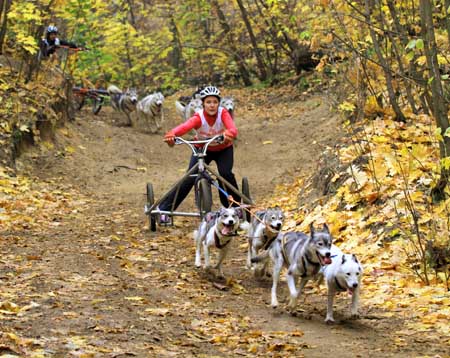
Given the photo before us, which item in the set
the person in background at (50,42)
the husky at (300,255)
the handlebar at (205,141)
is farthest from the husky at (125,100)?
the husky at (300,255)

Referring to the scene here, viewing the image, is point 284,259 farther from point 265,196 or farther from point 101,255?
point 265,196

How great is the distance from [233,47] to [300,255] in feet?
75.0

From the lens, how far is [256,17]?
83.8ft

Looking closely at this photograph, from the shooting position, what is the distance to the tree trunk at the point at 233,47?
2720cm

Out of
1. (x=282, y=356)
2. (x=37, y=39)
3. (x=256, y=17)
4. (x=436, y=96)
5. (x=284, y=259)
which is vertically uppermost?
(x=256, y=17)

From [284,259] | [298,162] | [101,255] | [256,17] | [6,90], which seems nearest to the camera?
[284,259]

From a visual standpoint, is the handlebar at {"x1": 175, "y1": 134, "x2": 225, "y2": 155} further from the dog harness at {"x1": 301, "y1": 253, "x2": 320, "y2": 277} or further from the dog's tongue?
the dog harness at {"x1": 301, "y1": 253, "x2": 320, "y2": 277}

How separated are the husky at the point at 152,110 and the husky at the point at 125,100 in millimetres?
259

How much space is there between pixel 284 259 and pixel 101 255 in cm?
260

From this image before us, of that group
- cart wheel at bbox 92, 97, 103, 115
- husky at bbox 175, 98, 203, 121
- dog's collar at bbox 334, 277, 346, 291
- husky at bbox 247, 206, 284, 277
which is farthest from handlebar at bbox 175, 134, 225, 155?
cart wheel at bbox 92, 97, 103, 115

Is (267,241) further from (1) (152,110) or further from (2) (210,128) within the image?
(1) (152,110)

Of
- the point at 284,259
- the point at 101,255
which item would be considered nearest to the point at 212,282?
the point at 284,259

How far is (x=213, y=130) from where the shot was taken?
Answer: 9359 mm

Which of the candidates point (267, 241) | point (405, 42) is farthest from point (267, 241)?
point (405, 42)
